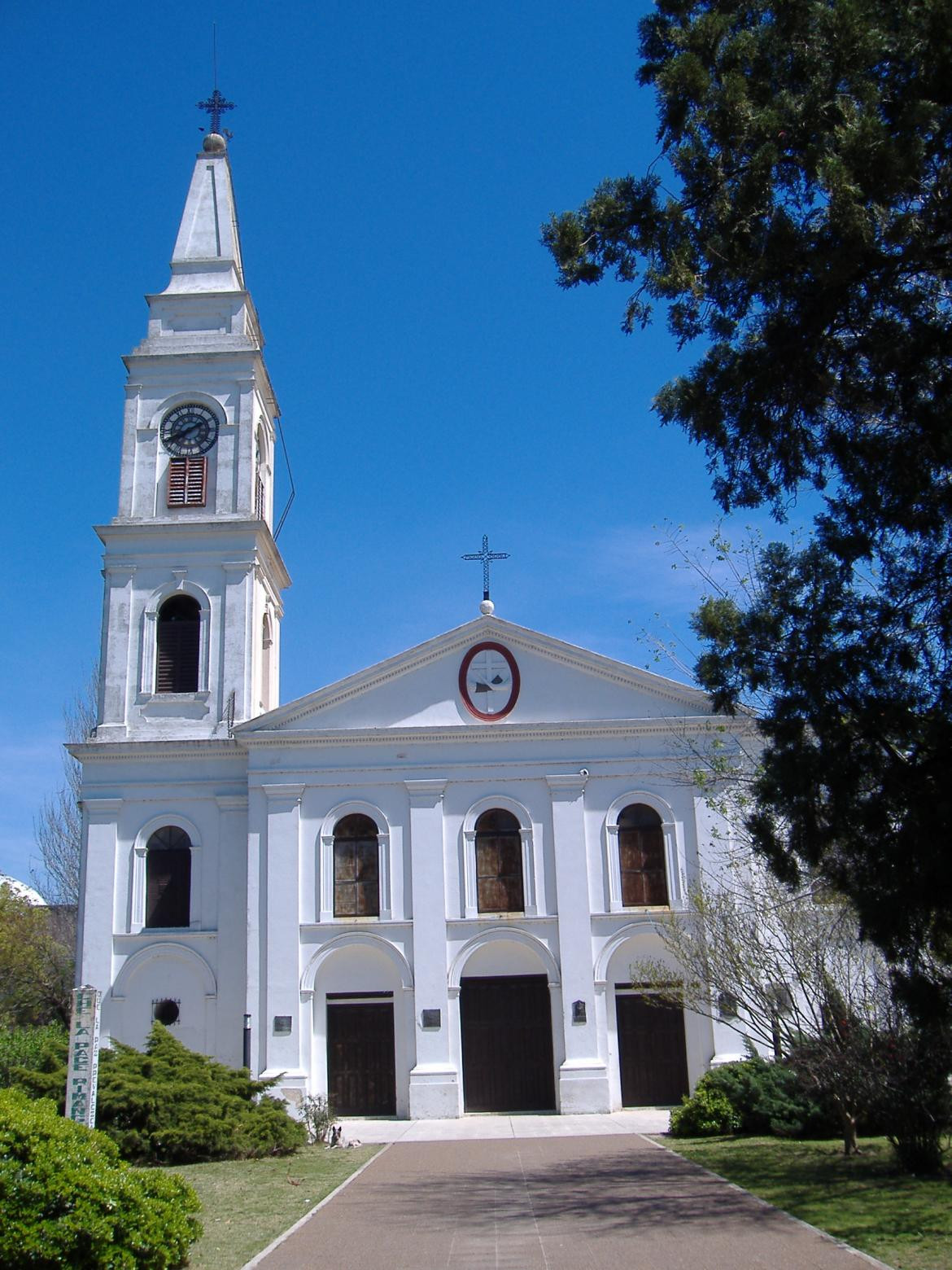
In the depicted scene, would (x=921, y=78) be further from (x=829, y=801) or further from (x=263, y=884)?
(x=263, y=884)

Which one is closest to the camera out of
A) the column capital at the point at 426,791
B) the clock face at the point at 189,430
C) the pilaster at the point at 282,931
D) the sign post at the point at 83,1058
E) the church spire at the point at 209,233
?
the sign post at the point at 83,1058

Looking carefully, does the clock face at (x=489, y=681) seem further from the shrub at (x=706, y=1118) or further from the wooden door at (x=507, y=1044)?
the shrub at (x=706, y=1118)

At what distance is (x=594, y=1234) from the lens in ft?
40.8

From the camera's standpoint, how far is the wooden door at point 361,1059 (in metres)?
26.0

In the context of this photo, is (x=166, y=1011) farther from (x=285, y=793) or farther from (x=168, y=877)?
(x=285, y=793)

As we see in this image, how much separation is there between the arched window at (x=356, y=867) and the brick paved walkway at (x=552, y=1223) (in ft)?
28.1

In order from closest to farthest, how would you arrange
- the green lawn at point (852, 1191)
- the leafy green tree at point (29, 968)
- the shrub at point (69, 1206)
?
the shrub at point (69, 1206) → the green lawn at point (852, 1191) → the leafy green tree at point (29, 968)

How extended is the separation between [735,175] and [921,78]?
1754 mm

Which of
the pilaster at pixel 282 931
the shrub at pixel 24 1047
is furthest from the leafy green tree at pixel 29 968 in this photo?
the pilaster at pixel 282 931

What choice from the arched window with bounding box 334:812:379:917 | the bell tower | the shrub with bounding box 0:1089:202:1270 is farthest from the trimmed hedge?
the bell tower

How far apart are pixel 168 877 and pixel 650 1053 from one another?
11.1 m

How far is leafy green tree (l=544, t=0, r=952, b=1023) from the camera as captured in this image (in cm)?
1059

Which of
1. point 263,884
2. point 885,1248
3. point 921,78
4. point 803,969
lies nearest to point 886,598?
point 921,78

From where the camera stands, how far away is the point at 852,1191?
14.2 meters
